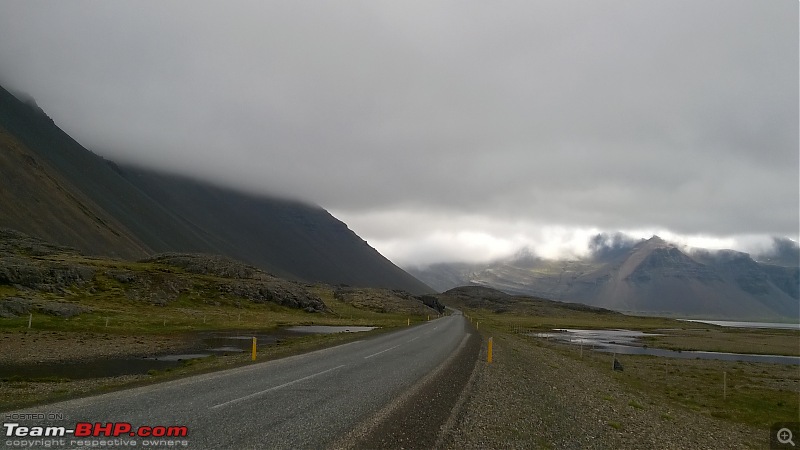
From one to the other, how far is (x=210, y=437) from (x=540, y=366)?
1128 inches

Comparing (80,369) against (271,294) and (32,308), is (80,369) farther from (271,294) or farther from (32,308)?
(271,294)

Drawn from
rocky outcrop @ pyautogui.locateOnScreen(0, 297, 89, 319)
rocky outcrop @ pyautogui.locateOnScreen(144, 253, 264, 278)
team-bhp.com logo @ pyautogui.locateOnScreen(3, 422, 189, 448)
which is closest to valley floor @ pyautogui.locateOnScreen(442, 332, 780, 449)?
team-bhp.com logo @ pyautogui.locateOnScreen(3, 422, 189, 448)

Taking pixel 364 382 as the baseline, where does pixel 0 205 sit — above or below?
above

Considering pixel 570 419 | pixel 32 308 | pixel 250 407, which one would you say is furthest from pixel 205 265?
pixel 570 419

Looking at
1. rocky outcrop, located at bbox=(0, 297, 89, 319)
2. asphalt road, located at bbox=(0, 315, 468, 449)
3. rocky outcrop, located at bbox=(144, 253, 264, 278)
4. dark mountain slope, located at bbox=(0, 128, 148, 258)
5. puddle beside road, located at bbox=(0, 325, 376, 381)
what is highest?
dark mountain slope, located at bbox=(0, 128, 148, 258)

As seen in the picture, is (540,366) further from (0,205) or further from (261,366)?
(0,205)

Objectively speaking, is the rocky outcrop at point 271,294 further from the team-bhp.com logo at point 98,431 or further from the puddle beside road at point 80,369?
the team-bhp.com logo at point 98,431

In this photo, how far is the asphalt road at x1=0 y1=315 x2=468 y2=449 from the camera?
12.0 m

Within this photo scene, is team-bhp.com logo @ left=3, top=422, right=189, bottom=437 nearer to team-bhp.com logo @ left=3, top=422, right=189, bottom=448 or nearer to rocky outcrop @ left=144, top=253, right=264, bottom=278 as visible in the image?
team-bhp.com logo @ left=3, top=422, right=189, bottom=448

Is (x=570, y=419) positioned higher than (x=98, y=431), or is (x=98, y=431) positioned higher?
(x=98, y=431)

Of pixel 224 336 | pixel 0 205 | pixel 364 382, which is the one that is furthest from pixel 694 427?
pixel 0 205

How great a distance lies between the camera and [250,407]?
15242mm

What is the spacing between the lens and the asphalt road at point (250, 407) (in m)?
12.0

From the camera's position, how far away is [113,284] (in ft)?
278
